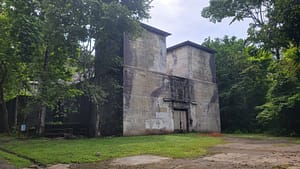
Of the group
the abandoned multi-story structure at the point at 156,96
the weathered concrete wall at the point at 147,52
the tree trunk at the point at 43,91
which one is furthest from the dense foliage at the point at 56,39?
the abandoned multi-story structure at the point at 156,96

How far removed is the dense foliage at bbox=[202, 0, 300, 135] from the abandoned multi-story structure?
10.6ft

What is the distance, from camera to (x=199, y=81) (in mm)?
19953

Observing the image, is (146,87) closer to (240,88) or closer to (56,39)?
(56,39)

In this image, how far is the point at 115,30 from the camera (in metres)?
13.0

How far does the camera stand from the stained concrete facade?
50.0 ft

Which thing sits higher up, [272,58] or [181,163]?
[272,58]

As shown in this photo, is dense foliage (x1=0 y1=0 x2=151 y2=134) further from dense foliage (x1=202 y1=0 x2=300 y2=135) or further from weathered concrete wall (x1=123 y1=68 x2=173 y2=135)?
dense foliage (x1=202 y1=0 x2=300 y2=135)

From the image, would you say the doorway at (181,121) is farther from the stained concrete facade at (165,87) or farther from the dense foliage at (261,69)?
the dense foliage at (261,69)

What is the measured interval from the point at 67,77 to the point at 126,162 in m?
10.2

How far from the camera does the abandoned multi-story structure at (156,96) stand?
49.2 ft

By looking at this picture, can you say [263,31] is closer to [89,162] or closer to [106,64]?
[89,162]

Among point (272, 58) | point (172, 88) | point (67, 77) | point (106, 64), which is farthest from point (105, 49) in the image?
point (272, 58)

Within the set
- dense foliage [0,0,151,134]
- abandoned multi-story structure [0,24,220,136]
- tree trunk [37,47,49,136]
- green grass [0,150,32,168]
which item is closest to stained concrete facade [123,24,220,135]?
abandoned multi-story structure [0,24,220,136]

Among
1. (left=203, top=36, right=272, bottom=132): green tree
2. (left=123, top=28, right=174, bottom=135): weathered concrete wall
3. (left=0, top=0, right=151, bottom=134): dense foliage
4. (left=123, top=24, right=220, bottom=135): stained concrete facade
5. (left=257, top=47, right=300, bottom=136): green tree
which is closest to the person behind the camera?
(left=0, top=0, right=151, bottom=134): dense foliage
